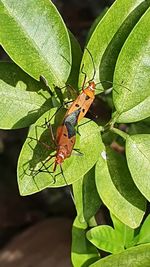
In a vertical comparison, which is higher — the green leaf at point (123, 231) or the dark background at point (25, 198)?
the green leaf at point (123, 231)

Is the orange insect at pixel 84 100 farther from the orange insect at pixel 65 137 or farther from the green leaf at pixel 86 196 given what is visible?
the green leaf at pixel 86 196

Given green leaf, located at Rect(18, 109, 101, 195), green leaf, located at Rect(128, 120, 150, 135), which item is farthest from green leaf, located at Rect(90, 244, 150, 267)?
green leaf, located at Rect(128, 120, 150, 135)

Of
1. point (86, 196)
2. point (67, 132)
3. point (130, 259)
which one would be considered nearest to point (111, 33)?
point (67, 132)

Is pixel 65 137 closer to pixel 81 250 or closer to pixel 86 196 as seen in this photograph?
pixel 86 196

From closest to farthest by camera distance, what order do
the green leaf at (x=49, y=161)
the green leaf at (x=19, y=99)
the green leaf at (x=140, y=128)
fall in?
the green leaf at (x=49, y=161)
the green leaf at (x=19, y=99)
the green leaf at (x=140, y=128)

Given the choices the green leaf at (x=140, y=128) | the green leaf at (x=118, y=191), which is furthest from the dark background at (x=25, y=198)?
the green leaf at (x=118, y=191)

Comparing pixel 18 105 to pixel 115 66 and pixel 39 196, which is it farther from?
pixel 39 196
